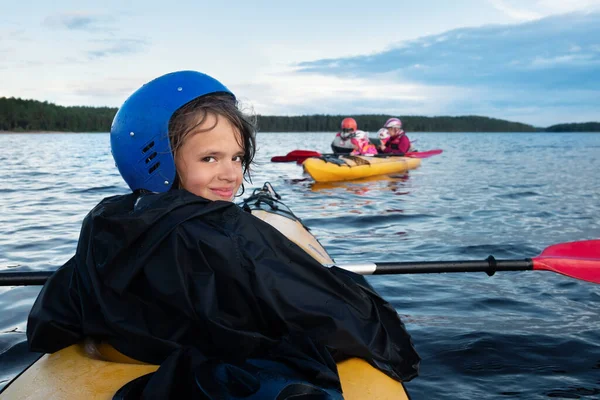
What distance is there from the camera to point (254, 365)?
171 centimetres

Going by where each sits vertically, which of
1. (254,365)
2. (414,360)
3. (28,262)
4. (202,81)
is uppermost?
(202,81)

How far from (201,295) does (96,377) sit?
55cm

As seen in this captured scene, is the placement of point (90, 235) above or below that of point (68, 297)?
above

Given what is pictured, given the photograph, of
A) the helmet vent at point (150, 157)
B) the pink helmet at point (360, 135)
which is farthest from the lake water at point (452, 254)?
the pink helmet at point (360, 135)

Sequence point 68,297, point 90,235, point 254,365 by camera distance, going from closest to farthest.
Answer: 1. point 254,365
2. point 90,235
3. point 68,297

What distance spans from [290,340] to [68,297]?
80 cm

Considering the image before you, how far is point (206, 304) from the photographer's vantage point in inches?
66.9

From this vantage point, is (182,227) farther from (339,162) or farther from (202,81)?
(339,162)

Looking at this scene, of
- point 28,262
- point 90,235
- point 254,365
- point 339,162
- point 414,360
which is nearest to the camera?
point 254,365

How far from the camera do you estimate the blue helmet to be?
215 centimetres

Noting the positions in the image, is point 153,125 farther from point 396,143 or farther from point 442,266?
point 396,143

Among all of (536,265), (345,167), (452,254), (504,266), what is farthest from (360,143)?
(504,266)

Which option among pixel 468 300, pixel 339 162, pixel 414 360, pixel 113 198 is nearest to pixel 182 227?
pixel 113 198

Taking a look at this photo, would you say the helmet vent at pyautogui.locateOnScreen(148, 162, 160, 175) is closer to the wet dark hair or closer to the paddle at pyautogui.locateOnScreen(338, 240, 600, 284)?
the wet dark hair
